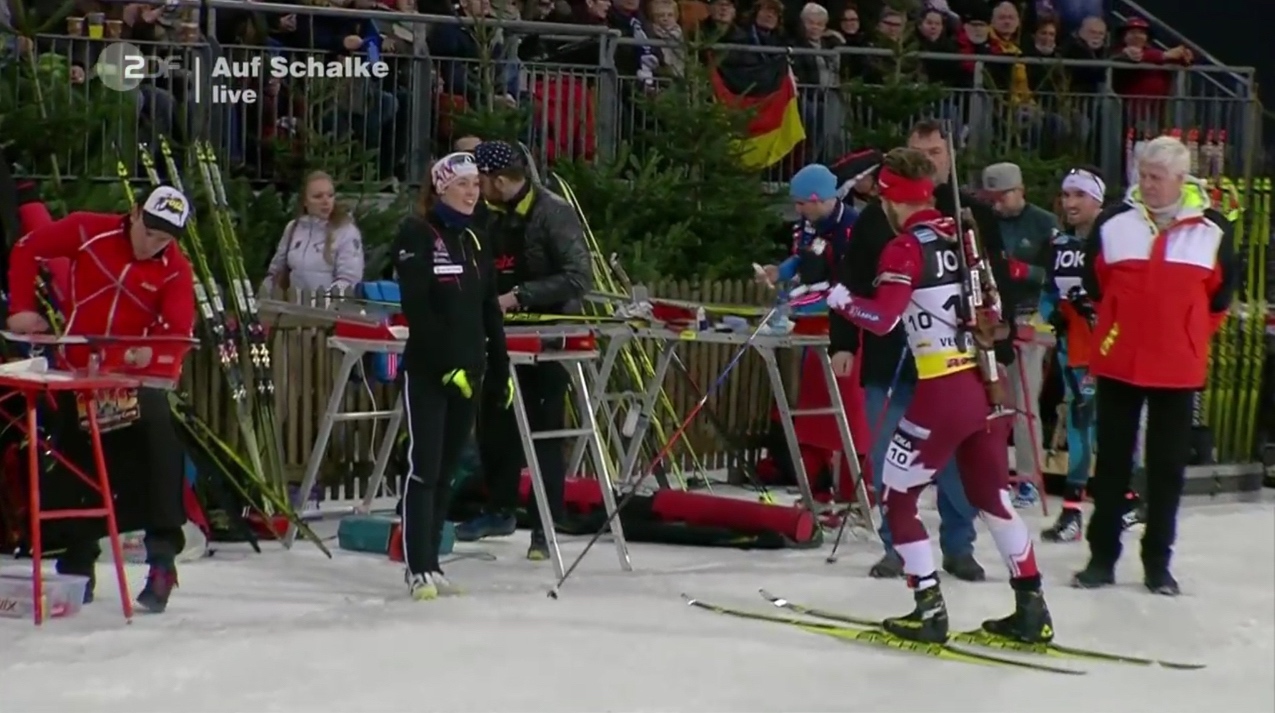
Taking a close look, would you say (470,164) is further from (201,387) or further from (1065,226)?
(1065,226)

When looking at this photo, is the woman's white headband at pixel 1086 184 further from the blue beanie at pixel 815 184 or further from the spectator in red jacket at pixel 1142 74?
the spectator in red jacket at pixel 1142 74

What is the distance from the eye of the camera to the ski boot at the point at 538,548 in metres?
9.13

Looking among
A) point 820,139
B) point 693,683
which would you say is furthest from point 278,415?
point 820,139

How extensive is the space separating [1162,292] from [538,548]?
9.37 ft

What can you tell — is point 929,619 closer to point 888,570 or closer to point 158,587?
point 888,570

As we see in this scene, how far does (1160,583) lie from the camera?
873 cm

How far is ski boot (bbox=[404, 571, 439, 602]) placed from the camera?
317 inches

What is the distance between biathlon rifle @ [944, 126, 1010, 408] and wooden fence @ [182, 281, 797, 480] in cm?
363

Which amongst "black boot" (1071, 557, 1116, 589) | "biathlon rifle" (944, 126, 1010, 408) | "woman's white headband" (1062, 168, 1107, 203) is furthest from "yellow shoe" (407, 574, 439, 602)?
"woman's white headband" (1062, 168, 1107, 203)

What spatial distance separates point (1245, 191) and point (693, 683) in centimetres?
599

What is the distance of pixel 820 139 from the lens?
15.5 m

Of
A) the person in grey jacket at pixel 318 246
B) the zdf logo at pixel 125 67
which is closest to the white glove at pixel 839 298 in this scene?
the person in grey jacket at pixel 318 246

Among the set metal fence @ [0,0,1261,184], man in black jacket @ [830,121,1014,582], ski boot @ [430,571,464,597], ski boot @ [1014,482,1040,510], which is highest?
metal fence @ [0,0,1261,184]

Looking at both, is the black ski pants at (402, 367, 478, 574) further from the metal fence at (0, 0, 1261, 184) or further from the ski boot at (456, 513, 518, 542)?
the metal fence at (0, 0, 1261, 184)
